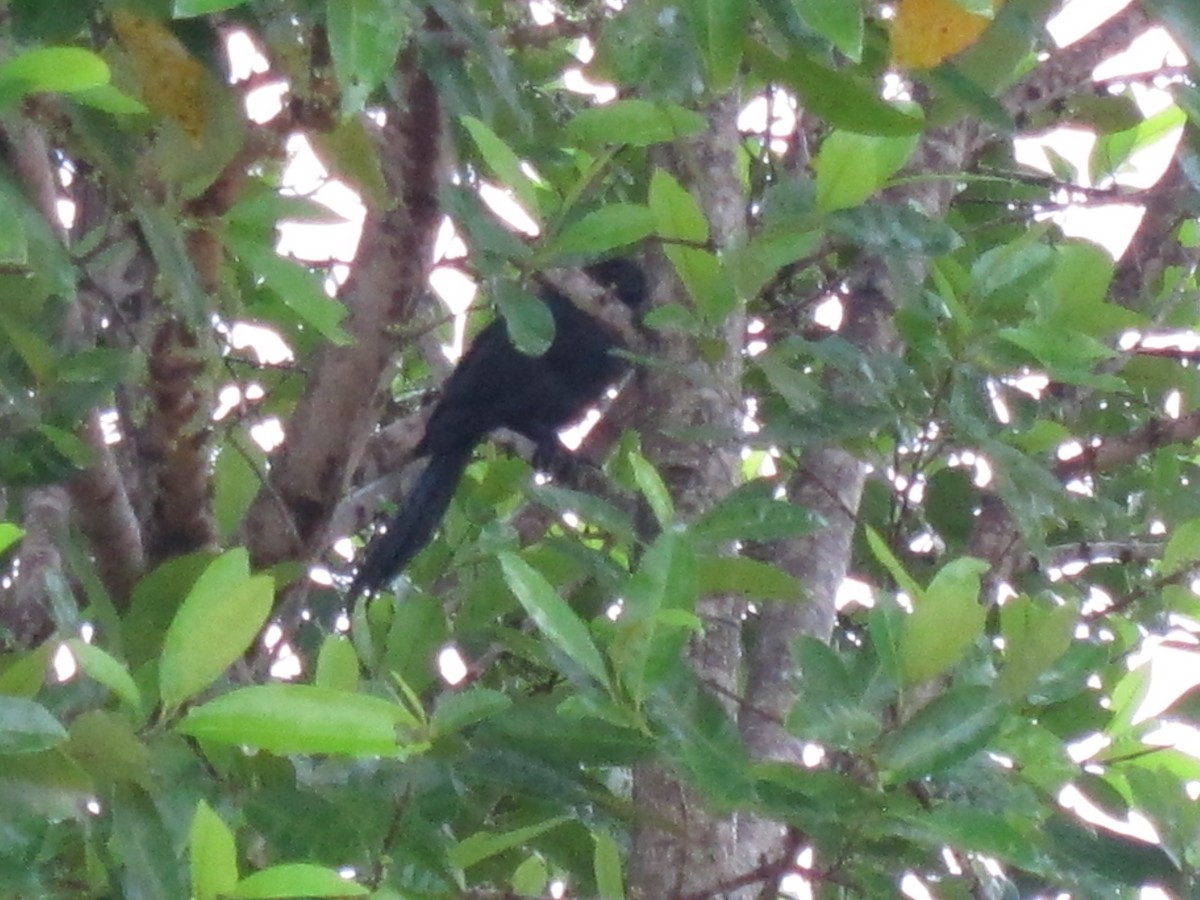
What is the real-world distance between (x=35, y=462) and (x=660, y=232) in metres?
0.64

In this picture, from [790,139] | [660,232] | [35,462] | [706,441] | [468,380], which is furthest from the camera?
[468,380]

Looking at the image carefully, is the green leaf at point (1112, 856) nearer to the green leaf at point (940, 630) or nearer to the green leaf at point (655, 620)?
the green leaf at point (940, 630)

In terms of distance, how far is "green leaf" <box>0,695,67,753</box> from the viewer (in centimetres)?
83

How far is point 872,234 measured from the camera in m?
1.17

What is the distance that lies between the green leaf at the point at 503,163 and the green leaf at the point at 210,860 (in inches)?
22.4

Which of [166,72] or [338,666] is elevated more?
[166,72]

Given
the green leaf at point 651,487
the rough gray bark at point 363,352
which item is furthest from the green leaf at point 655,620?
the rough gray bark at point 363,352

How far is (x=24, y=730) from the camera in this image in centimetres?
83

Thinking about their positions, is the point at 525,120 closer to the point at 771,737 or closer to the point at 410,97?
the point at 410,97

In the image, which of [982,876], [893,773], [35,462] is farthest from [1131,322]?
[35,462]

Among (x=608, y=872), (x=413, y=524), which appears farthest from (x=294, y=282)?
(x=413, y=524)

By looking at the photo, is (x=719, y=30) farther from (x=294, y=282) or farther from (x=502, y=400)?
(x=502, y=400)

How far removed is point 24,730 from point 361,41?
0.43 meters

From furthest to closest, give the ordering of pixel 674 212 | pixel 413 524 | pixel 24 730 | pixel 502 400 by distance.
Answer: pixel 502 400
pixel 413 524
pixel 674 212
pixel 24 730
